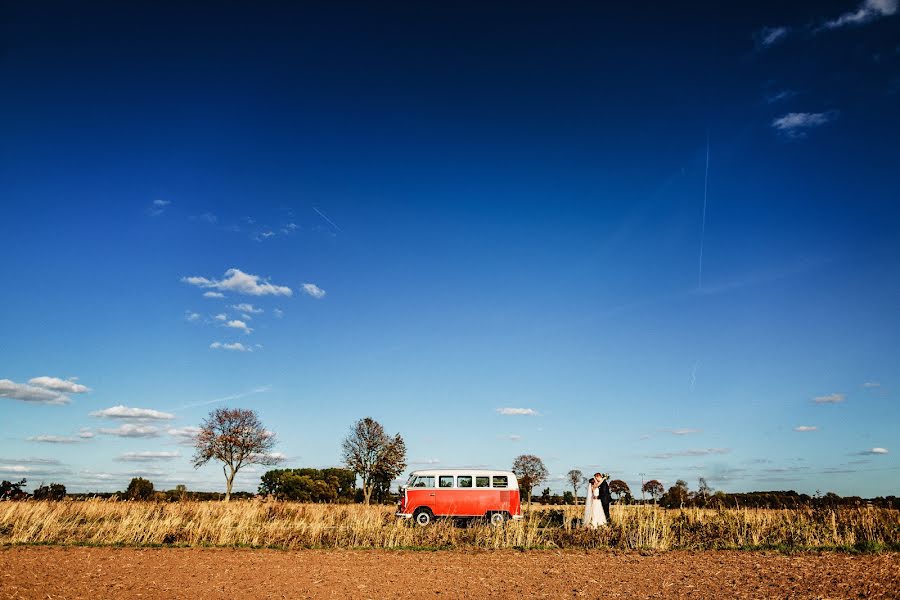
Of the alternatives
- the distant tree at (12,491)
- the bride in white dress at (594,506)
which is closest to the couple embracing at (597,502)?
the bride in white dress at (594,506)

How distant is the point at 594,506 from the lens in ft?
61.1

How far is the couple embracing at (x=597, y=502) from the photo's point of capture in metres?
18.5

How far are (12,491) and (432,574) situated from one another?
917 inches

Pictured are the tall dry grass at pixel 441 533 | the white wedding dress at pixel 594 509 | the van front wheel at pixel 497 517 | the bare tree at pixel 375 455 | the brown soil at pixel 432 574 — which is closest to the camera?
the brown soil at pixel 432 574

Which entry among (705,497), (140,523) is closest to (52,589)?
(140,523)

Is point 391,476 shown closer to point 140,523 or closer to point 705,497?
point 705,497

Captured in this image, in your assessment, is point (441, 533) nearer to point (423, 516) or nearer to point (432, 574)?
point (423, 516)

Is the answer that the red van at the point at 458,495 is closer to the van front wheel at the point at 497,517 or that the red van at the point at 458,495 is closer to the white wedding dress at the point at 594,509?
the van front wheel at the point at 497,517

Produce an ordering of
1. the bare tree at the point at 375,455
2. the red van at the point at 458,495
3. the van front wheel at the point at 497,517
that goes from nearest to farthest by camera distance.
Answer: the van front wheel at the point at 497,517 < the red van at the point at 458,495 < the bare tree at the point at 375,455

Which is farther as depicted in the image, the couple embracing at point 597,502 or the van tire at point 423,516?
the van tire at point 423,516

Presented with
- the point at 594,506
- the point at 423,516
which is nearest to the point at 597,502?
the point at 594,506

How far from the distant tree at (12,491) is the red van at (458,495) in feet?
56.4

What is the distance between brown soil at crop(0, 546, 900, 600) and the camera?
10.0 meters

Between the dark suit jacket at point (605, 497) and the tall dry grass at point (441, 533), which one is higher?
the dark suit jacket at point (605, 497)
